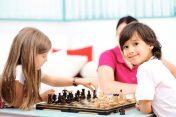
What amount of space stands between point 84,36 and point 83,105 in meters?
2.93

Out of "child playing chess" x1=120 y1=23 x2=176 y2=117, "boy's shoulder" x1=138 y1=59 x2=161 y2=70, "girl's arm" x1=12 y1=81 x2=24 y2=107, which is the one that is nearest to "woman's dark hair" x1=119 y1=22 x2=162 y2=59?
"child playing chess" x1=120 y1=23 x2=176 y2=117

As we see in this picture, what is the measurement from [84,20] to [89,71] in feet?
2.85

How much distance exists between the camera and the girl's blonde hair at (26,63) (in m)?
2.24

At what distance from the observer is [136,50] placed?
6.98 feet

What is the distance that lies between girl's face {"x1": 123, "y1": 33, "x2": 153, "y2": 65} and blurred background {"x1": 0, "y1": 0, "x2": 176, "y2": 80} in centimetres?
221

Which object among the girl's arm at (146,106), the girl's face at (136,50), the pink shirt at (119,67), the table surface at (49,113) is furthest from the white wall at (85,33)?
the girl's arm at (146,106)

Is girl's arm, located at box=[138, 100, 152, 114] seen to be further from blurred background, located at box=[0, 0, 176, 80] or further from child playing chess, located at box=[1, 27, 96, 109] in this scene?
blurred background, located at box=[0, 0, 176, 80]

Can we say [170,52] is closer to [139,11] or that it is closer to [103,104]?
[139,11]

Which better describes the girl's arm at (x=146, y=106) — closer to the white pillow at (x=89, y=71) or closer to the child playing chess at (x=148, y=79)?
the child playing chess at (x=148, y=79)

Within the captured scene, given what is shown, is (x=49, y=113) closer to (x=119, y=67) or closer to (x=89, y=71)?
(x=119, y=67)

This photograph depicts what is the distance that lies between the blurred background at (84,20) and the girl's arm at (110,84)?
1050 millimetres

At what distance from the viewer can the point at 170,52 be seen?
4.41 m

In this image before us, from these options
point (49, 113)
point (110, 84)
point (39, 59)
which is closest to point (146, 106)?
point (49, 113)

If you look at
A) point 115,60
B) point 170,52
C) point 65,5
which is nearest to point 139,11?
point 170,52
